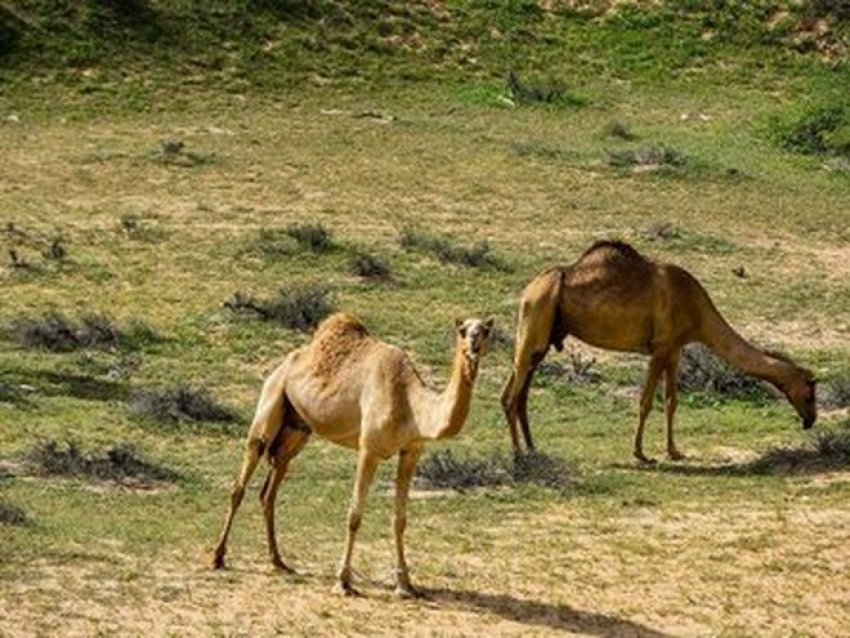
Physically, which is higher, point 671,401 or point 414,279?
point 671,401

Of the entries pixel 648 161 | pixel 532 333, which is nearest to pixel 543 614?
pixel 532 333

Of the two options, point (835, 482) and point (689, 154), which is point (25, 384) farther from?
point (689, 154)

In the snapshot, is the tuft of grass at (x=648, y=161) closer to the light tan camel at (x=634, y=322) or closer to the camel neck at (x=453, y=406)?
the light tan camel at (x=634, y=322)

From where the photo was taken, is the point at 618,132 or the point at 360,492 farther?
the point at 618,132

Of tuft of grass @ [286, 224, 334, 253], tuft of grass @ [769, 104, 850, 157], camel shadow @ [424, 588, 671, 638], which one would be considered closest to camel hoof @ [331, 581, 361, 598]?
camel shadow @ [424, 588, 671, 638]

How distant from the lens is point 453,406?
11773 mm

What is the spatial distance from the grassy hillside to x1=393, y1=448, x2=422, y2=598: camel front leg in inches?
7.8

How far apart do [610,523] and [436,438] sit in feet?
12.7

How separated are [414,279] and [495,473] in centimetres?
1007

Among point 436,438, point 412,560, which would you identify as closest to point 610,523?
point 412,560

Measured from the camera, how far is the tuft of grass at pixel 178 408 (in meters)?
19.2

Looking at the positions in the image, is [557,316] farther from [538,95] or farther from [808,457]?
[538,95]

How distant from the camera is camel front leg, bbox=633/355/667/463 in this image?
59.1 feet

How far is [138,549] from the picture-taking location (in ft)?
45.4
